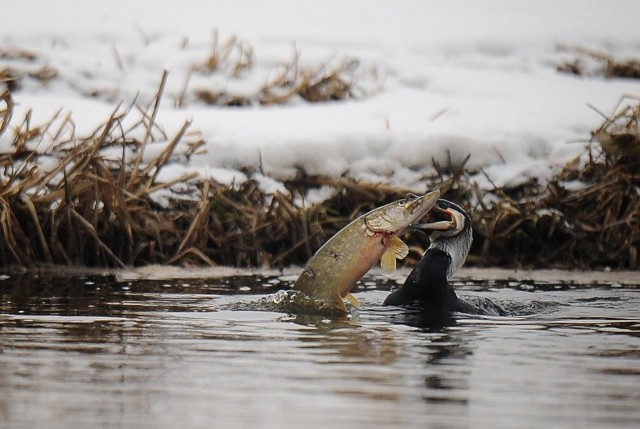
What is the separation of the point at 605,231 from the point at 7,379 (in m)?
5.79

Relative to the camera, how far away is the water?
3432 mm

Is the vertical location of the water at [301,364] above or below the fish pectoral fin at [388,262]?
below

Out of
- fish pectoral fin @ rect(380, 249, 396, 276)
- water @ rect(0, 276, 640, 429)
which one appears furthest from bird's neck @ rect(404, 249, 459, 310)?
fish pectoral fin @ rect(380, 249, 396, 276)

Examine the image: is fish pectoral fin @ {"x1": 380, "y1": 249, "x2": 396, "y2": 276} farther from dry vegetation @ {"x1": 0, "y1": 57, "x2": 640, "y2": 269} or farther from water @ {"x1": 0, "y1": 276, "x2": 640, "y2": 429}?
dry vegetation @ {"x1": 0, "y1": 57, "x2": 640, "y2": 269}

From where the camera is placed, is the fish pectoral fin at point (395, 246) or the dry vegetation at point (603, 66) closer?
the fish pectoral fin at point (395, 246)

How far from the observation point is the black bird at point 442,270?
6473 mm

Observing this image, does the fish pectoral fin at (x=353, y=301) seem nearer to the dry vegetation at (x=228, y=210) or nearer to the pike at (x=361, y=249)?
the pike at (x=361, y=249)

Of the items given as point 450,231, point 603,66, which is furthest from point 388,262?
point 603,66

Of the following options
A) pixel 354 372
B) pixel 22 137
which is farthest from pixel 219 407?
pixel 22 137

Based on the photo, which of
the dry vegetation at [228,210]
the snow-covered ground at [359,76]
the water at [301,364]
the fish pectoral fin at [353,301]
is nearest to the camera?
the water at [301,364]

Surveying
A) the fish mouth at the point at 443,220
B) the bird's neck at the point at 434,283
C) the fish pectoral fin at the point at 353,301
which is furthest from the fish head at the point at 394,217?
the fish mouth at the point at 443,220

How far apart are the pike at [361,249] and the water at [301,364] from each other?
0.64ft

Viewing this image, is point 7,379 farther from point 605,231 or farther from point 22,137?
point 605,231

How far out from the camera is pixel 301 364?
432 centimetres
